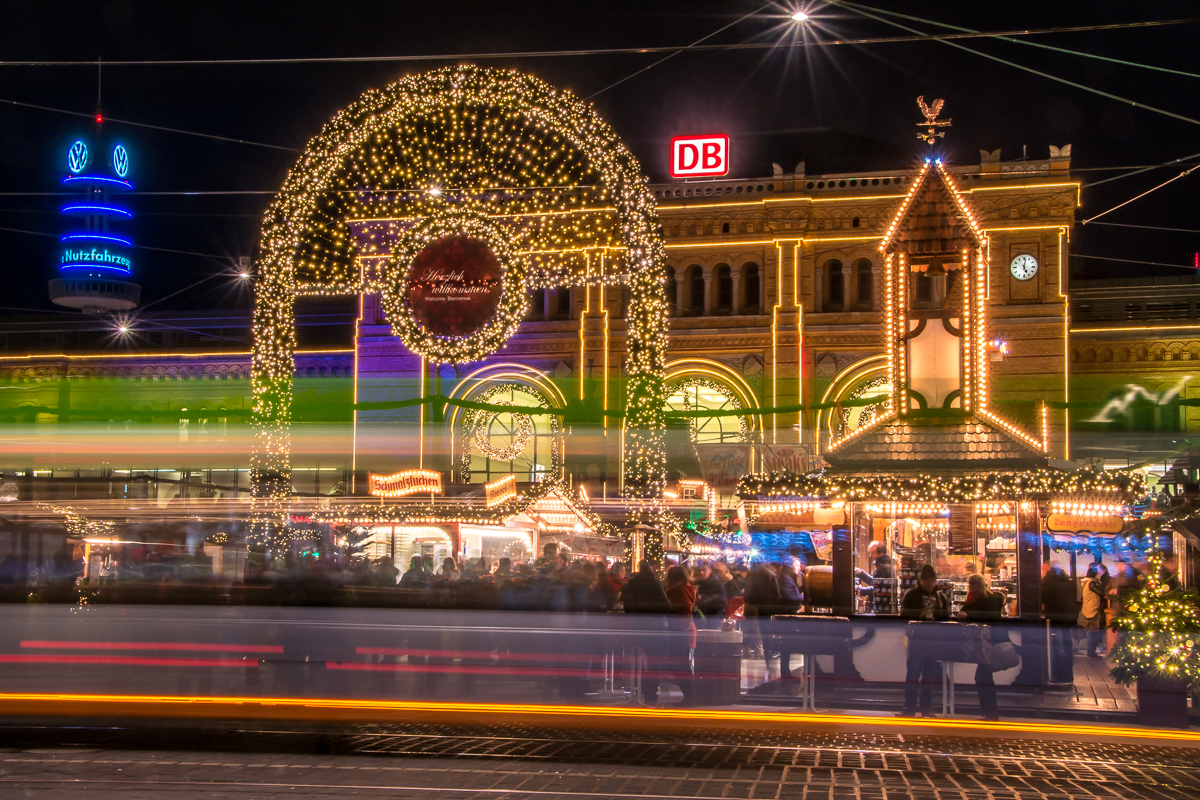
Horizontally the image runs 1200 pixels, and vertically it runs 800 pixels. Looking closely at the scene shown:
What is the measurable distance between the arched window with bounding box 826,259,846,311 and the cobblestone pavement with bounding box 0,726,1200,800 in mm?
25405

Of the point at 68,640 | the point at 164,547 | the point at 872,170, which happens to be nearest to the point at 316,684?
the point at 68,640

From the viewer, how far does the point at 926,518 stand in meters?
17.8

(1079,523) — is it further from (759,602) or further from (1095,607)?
(759,602)

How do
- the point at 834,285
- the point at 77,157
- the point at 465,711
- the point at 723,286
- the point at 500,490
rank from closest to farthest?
the point at 465,711, the point at 500,490, the point at 834,285, the point at 723,286, the point at 77,157

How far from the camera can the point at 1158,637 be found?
36.1 feet

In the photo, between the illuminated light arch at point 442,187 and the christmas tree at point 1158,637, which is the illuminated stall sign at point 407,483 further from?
the christmas tree at point 1158,637

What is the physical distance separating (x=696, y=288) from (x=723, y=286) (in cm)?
94

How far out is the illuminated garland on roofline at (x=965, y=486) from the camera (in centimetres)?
1418

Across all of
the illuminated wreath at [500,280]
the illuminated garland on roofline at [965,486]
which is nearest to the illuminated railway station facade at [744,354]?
the illuminated garland on roofline at [965,486]

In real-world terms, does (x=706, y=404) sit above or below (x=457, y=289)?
above

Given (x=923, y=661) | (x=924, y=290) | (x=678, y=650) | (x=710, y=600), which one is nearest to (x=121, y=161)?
(x=924, y=290)

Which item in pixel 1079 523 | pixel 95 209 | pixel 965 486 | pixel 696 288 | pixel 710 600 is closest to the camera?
pixel 710 600

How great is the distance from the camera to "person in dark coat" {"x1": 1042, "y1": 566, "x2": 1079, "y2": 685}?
42.6 ft

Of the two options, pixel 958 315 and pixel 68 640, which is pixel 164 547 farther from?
pixel 958 315
